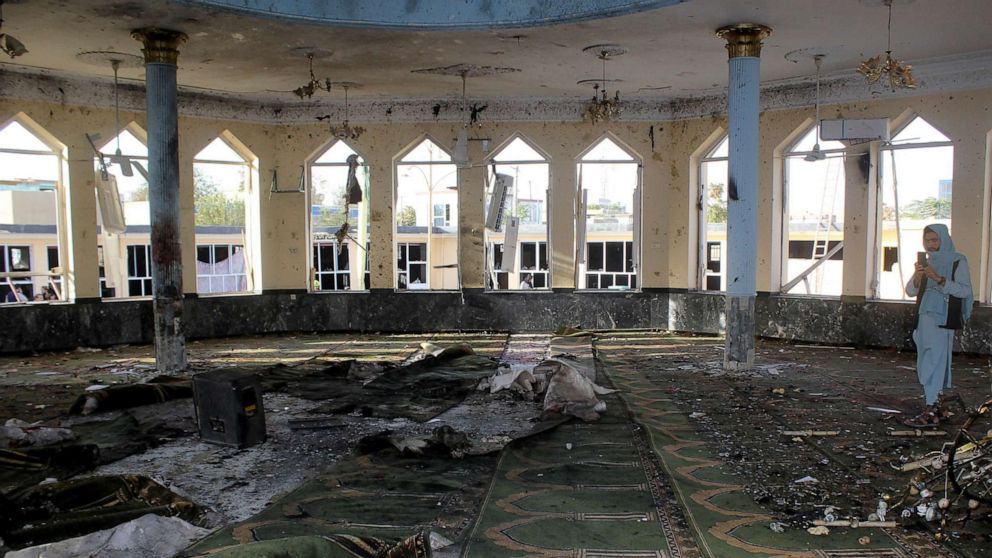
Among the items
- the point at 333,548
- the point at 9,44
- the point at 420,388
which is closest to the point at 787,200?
the point at 420,388

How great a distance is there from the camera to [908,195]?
10.6 meters

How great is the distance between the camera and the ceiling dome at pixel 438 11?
7.74 m

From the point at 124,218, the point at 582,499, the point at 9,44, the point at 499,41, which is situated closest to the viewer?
the point at 582,499

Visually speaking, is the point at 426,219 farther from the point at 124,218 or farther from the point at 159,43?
the point at 159,43

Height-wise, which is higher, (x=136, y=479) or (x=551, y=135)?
(x=551, y=135)

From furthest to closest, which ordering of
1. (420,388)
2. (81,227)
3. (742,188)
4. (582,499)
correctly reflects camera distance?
(81,227) → (742,188) → (420,388) → (582,499)

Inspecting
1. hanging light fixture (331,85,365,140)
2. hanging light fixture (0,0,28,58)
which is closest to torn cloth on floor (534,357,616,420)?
hanging light fixture (0,0,28,58)

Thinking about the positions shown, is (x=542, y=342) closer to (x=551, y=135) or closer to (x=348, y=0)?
(x=551, y=135)

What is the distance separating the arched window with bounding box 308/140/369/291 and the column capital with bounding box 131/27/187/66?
171 inches

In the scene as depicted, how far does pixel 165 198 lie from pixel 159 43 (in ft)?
5.89

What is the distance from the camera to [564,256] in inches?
499

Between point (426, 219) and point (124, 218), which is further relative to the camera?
point (426, 219)

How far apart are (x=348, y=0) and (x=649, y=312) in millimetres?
7222

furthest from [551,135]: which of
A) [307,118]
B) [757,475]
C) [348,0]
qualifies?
[757,475]
